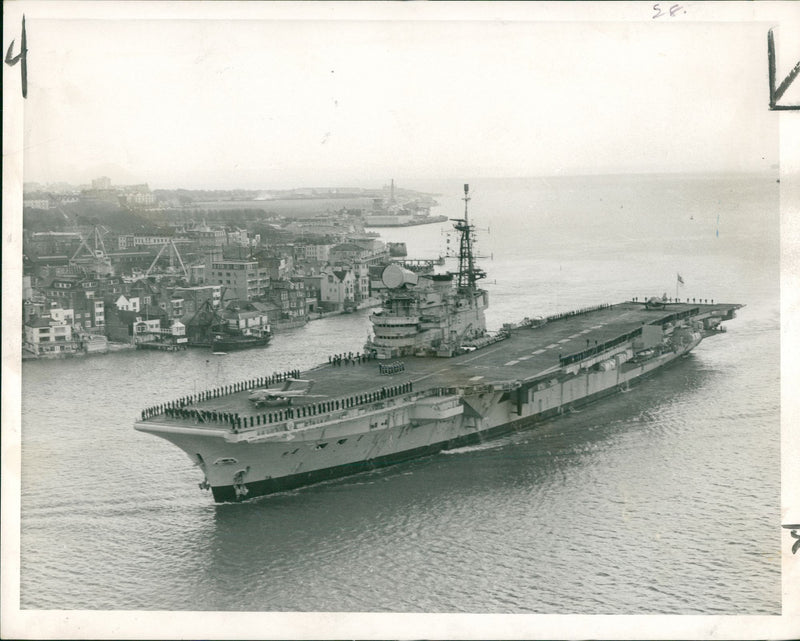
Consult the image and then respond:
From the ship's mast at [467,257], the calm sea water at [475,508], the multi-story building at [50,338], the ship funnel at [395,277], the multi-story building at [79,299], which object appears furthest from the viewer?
the multi-story building at [79,299]

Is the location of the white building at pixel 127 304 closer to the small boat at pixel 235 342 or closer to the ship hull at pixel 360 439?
the small boat at pixel 235 342

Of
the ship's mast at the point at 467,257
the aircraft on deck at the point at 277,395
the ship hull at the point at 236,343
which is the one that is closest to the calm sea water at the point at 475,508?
the ship's mast at the point at 467,257

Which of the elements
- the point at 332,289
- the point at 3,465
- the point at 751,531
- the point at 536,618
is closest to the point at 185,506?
the point at 3,465

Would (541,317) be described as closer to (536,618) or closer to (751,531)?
(751,531)

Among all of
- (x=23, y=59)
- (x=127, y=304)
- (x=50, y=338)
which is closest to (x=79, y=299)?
(x=127, y=304)

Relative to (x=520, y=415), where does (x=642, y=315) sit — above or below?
above
